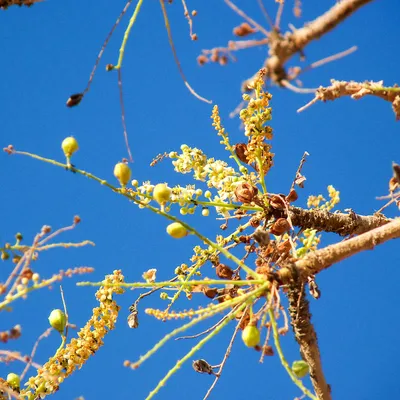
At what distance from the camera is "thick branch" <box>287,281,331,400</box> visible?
0.86m

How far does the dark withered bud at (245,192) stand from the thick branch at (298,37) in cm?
51

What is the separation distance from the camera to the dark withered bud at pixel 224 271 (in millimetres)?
1022

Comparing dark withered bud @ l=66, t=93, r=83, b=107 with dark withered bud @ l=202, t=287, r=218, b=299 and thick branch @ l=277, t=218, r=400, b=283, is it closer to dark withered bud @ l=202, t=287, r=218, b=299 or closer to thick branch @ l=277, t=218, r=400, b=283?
thick branch @ l=277, t=218, r=400, b=283

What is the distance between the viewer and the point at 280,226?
1.02 meters

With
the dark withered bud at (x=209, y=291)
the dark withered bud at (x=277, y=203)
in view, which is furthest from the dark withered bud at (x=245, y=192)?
the dark withered bud at (x=209, y=291)

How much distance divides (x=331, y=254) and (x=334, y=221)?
15.3 inches

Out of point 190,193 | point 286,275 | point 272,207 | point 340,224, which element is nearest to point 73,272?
point 286,275

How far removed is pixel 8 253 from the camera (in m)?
0.73

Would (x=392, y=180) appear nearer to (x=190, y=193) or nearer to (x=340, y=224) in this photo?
(x=340, y=224)

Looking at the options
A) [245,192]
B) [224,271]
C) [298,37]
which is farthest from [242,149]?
[298,37]

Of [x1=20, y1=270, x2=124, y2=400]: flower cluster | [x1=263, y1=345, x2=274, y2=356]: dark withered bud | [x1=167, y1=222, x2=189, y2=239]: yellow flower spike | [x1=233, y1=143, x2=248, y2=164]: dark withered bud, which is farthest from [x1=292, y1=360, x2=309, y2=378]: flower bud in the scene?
[x1=233, y1=143, x2=248, y2=164]: dark withered bud

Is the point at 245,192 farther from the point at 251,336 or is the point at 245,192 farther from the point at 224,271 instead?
the point at 251,336

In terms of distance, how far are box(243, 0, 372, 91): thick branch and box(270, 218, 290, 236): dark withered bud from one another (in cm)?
50

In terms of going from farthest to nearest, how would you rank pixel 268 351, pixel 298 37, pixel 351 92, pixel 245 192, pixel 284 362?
pixel 245 192
pixel 351 92
pixel 268 351
pixel 284 362
pixel 298 37
